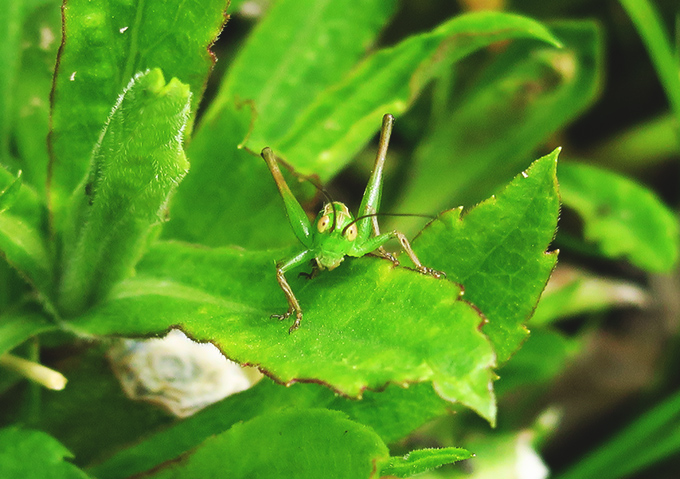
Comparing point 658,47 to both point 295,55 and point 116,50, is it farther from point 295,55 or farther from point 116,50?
point 116,50

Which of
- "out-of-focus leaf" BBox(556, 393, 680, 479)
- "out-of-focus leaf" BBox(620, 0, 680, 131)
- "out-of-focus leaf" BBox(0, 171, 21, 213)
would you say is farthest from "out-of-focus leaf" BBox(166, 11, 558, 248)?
"out-of-focus leaf" BBox(556, 393, 680, 479)

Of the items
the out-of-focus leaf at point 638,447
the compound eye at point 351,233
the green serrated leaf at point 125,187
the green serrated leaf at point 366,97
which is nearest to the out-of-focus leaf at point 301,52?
the green serrated leaf at point 366,97

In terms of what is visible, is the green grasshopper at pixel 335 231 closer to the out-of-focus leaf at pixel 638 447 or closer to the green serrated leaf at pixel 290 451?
the green serrated leaf at pixel 290 451

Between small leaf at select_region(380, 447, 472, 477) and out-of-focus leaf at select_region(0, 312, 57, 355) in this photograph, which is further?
out-of-focus leaf at select_region(0, 312, 57, 355)

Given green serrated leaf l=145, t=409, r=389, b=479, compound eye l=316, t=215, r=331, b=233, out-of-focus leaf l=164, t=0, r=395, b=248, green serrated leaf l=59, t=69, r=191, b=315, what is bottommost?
green serrated leaf l=145, t=409, r=389, b=479

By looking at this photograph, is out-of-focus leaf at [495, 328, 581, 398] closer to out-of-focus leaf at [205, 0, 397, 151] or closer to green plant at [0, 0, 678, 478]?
green plant at [0, 0, 678, 478]

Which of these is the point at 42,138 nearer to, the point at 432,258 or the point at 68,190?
the point at 68,190

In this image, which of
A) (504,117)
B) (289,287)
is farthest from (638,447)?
(289,287)
